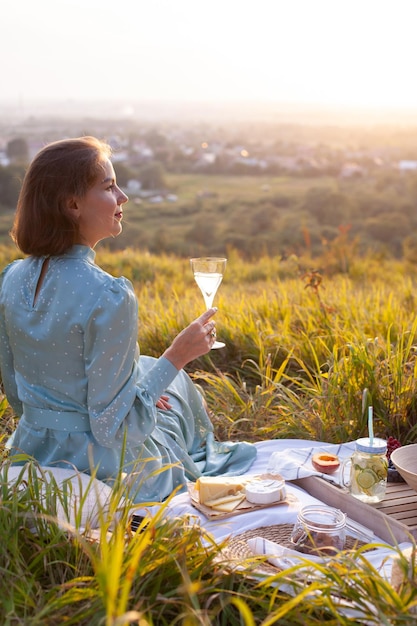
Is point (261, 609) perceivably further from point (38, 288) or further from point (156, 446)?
point (38, 288)

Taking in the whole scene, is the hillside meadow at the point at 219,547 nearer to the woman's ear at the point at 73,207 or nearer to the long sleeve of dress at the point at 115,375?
the long sleeve of dress at the point at 115,375

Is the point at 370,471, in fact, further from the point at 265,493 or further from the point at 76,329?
the point at 76,329

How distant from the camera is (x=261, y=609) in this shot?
178 centimetres

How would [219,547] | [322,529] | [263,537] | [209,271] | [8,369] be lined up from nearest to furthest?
[219,547]
[322,529]
[263,537]
[209,271]
[8,369]

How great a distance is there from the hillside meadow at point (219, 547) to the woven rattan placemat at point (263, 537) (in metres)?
0.08

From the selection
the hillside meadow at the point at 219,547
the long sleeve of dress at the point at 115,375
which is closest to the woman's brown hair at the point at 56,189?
the long sleeve of dress at the point at 115,375

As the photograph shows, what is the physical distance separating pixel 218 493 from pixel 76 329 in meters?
0.74

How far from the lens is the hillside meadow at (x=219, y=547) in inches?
62.0

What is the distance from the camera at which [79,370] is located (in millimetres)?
2344

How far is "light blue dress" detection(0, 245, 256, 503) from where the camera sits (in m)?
2.24

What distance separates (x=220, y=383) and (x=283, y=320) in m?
0.88

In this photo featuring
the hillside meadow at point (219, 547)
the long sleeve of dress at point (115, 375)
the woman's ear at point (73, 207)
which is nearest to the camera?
the hillside meadow at point (219, 547)

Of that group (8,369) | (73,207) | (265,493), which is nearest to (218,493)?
(265,493)

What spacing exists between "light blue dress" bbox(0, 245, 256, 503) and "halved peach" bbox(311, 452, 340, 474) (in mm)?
560
